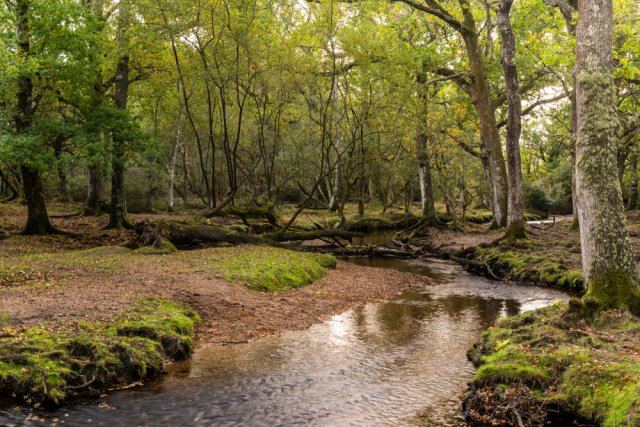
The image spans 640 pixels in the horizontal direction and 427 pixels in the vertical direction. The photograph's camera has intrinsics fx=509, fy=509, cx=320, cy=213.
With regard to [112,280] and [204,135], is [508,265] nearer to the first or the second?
[112,280]

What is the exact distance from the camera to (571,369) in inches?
295

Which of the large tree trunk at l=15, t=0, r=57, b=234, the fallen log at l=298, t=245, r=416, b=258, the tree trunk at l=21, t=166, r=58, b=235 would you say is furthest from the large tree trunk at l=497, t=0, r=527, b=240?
the tree trunk at l=21, t=166, r=58, b=235

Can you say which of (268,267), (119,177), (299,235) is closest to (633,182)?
(299,235)

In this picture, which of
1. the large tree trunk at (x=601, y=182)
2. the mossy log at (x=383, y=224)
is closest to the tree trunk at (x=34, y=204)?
the mossy log at (x=383, y=224)

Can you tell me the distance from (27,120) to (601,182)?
915 inches

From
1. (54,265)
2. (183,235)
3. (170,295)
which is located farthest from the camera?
(183,235)

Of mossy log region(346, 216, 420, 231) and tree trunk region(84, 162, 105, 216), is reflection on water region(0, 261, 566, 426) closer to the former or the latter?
mossy log region(346, 216, 420, 231)

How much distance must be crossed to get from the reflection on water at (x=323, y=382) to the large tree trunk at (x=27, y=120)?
55.5 feet

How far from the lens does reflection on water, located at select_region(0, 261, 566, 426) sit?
730 centimetres

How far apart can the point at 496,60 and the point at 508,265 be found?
1418 centimetres

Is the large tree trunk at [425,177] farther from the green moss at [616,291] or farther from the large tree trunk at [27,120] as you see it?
the green moss at [616,291]

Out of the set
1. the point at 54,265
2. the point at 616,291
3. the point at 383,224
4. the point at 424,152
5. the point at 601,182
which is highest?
the point at 424,152

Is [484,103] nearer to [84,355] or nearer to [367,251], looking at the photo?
[367,251]

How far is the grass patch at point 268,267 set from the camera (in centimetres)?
1595
